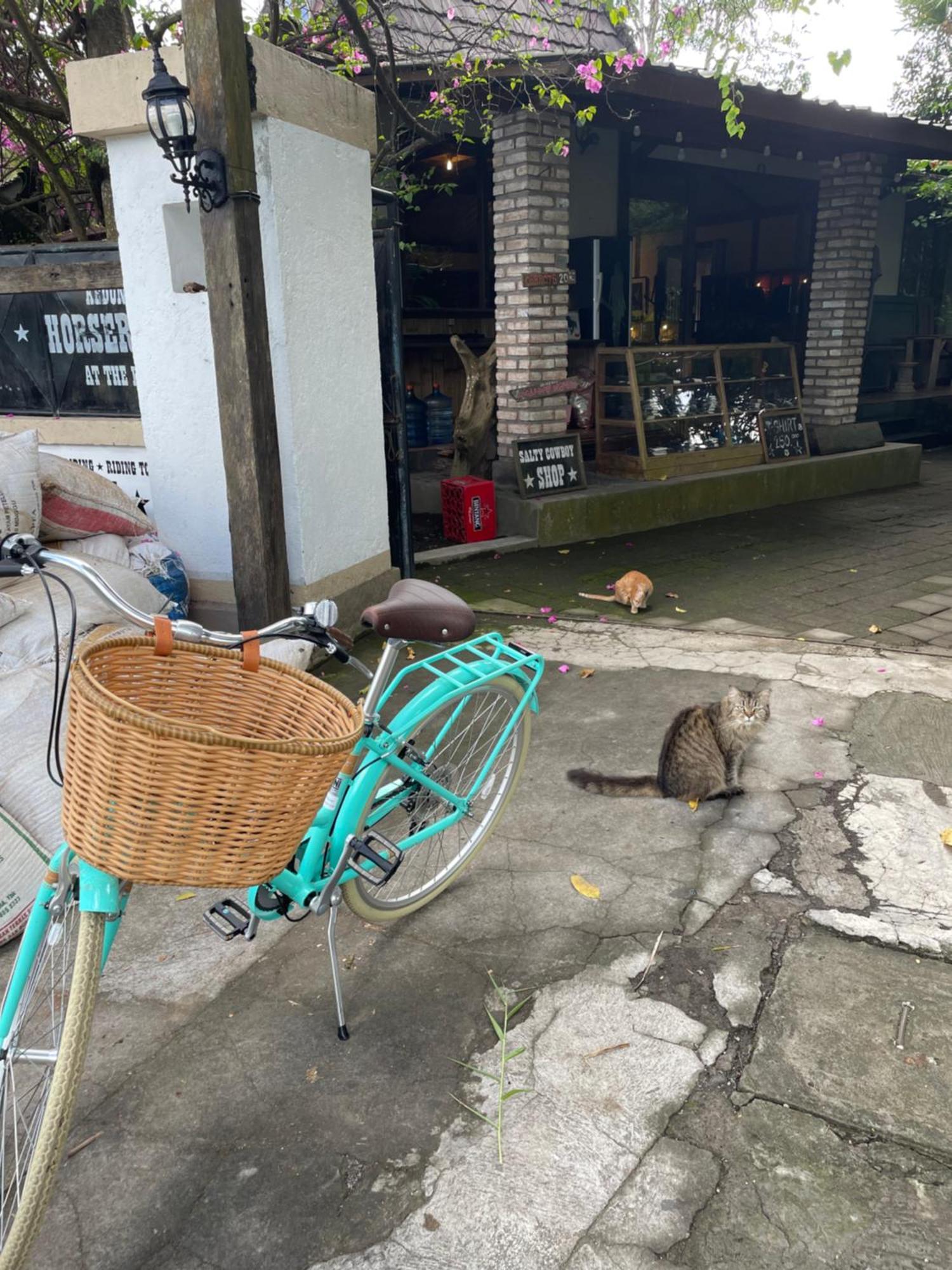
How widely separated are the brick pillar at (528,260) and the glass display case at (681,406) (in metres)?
1.00

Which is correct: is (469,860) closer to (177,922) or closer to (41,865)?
(177,922)

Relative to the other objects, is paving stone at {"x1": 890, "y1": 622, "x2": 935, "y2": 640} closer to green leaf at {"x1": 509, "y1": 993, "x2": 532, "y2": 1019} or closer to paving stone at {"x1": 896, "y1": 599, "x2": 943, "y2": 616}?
paving stone at {"x1": 896, "y1": 599, "x2": 943, "y2": 616}

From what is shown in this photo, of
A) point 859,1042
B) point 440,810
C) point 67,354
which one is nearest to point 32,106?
point 67,354

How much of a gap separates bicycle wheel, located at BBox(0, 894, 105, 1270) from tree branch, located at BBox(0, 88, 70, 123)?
595cm

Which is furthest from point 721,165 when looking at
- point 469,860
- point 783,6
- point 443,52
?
point 469,860

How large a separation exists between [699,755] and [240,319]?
2.67 metres

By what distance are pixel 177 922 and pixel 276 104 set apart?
3.65 meters

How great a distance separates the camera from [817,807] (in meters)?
3.47

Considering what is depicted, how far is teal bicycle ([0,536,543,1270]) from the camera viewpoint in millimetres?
1614

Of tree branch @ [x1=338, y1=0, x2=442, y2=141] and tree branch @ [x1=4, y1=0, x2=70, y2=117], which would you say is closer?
tree branch @ [x1=338, y1=0, x2=442, y2=141]

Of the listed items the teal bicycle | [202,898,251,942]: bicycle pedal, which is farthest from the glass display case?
[202,898,251,942]: bicycle pedal

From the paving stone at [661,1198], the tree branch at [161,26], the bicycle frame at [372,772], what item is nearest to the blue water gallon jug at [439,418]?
the tree branch at [161,26]

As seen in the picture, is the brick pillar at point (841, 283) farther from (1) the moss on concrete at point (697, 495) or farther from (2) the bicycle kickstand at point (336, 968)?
(2) the bicycle kickstand at point (336, 968)

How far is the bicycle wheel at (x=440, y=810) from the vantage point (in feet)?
8.77
